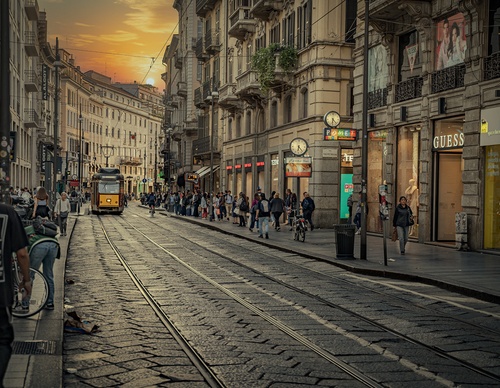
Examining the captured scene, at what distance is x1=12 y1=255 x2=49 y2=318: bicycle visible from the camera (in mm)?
10469

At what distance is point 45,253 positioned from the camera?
11.2 m

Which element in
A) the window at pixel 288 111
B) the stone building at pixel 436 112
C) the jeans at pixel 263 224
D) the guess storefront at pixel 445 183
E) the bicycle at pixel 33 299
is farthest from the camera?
the window at pixel 288 111

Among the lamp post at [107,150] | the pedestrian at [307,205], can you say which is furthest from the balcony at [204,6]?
the lamp post at [107,150]

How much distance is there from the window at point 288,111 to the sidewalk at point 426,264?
45.4ft

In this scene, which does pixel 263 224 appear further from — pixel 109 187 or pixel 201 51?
pixel 201 51

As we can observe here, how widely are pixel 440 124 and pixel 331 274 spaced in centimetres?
950

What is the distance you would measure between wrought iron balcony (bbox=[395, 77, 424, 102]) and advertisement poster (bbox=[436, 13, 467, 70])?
1.45 m

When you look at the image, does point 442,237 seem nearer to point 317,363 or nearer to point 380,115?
point 380,115

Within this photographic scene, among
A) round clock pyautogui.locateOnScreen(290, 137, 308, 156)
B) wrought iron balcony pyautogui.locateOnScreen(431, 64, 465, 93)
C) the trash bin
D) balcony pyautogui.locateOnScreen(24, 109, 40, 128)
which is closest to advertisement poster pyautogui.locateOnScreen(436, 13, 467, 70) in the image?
wrought iron balcony pyautogui.locateOnScreen(431, 64, 465, 93)

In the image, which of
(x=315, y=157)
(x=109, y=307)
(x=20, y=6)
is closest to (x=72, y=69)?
(x=20, y=6)

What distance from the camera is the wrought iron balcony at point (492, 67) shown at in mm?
21891

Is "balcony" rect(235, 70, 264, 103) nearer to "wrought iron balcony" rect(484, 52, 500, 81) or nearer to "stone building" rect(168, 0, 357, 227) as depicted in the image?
"stone building" rect(168, 0, 357, 227)

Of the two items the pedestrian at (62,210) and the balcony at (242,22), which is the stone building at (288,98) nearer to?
the balcony at (242,22)

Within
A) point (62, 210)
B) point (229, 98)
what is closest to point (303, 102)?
point (229, 98)
